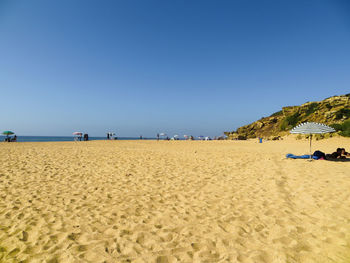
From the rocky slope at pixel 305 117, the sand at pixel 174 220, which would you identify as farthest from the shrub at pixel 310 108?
the sand at pixel 174 220

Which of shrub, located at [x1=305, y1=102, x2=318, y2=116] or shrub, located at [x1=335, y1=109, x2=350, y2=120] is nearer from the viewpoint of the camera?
shrub, located at [x1=335, y1=109, x2=350, y2=120]

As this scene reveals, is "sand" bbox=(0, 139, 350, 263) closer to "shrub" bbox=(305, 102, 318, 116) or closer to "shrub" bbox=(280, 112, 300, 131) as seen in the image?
"shrub" bbox=(280, 112, 300, 131)

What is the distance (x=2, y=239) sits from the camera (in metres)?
3.60

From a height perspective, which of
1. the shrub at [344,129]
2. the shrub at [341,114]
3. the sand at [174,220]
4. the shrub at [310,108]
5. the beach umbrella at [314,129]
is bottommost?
the sand at [174,220]

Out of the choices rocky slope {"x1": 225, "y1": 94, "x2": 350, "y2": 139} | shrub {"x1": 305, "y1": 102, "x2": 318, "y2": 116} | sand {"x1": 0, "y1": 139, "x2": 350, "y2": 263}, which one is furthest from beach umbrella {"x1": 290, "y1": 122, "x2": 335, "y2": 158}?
shrub {"x1": 305, "y1": 102, "x2": 318, "y2": 116}

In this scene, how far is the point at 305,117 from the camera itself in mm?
43438

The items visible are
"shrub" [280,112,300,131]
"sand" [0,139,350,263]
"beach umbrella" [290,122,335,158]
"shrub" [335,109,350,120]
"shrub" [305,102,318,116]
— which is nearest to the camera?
"sand" [0,139,350,263]

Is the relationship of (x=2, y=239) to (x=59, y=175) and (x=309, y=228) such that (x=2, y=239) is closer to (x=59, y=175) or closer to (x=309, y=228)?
(x=59, y=175)

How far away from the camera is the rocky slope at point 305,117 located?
32.9 meters

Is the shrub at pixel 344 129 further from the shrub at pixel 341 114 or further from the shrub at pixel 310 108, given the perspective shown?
the shrub at pixel 310 108

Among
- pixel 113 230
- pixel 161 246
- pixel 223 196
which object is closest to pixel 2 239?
pixel 113 230

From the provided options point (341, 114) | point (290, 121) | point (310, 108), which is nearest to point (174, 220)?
point (341, 114)

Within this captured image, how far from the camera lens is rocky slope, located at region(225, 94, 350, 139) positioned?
32875 mm

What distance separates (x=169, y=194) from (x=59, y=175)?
574cm
